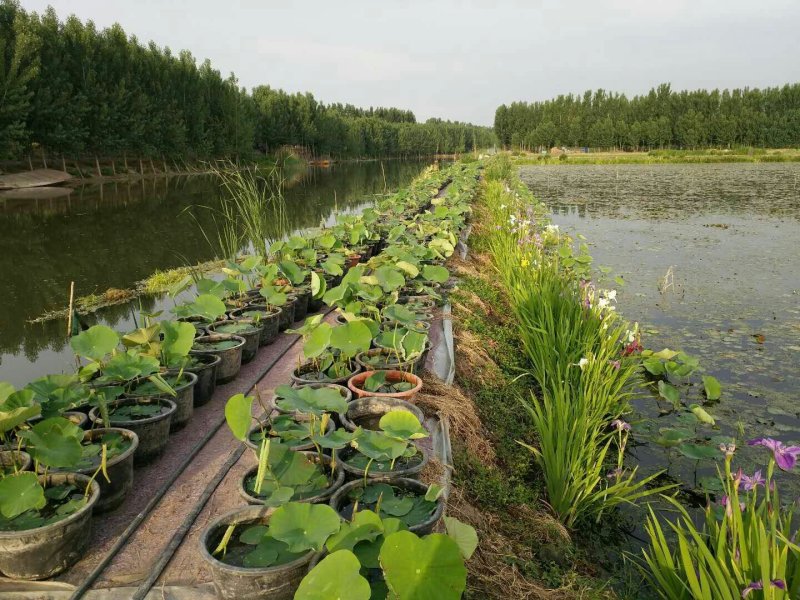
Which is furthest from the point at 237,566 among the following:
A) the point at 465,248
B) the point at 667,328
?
the point at 465,248

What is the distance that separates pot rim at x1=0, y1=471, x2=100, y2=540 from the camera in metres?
1.69

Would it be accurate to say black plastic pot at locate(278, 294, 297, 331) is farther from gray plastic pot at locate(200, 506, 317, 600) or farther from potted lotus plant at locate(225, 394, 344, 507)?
gray plastic pot at locate(200, 506, 317, 600)

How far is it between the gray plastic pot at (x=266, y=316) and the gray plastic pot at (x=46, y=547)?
2108 millimetres

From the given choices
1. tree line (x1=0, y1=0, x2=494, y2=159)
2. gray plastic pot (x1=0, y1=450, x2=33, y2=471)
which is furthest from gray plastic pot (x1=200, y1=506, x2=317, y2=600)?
tree line (x1=0, y1=0, x2=494, y2=159)

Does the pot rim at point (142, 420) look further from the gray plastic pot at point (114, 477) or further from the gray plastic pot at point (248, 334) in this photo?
the gray plastic pot at point (248, 334)

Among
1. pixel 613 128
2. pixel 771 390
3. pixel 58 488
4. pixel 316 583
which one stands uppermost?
pixel 613 128

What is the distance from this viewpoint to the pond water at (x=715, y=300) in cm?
364

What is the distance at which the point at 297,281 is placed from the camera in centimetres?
454

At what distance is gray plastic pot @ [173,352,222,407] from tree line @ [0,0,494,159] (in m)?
19.9

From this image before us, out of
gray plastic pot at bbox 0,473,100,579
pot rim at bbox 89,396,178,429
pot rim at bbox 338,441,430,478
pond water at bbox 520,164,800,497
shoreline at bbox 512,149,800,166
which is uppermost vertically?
shoreline at bbox 512,149,800,166

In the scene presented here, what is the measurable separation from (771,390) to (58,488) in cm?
459

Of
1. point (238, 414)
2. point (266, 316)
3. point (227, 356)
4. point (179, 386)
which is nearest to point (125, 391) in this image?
point (179, 386)

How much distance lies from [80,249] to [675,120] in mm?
56214

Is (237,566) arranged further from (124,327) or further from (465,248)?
(465,248)
